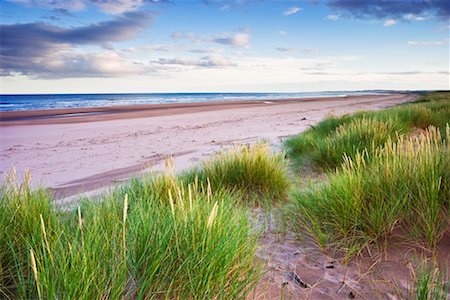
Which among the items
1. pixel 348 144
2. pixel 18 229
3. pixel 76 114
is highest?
pixel 76 114

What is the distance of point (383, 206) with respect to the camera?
294 centimetres

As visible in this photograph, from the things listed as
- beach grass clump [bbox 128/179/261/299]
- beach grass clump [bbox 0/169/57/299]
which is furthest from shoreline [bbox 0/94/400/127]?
beach grass clump [bbox 128/179/261/299]

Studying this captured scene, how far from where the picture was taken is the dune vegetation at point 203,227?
1.72 m

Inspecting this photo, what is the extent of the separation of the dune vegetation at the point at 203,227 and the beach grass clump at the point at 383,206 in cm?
1

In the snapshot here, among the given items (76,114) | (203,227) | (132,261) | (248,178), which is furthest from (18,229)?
(76,114)

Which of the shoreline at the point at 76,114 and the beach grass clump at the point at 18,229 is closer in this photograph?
the beach grass clump at the point at 18,229

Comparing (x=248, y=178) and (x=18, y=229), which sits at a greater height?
(x=18, y=229)

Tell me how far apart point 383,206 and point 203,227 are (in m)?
1.69

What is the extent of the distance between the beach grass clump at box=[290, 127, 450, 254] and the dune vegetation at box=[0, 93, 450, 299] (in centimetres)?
1

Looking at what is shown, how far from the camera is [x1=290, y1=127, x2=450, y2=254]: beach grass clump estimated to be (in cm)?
274

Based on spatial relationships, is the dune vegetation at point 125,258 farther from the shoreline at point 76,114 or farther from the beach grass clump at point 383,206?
the shoreline at point 76,114

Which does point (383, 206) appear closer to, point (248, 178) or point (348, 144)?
point (248, 178)

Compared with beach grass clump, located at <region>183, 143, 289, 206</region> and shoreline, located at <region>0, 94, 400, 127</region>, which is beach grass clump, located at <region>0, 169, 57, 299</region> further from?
Result: shoreline, located at <region>0, 94, 400, 127</region>

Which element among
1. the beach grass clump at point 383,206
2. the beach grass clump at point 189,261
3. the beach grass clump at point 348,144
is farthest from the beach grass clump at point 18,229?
the beach grass clump at point 348,144
